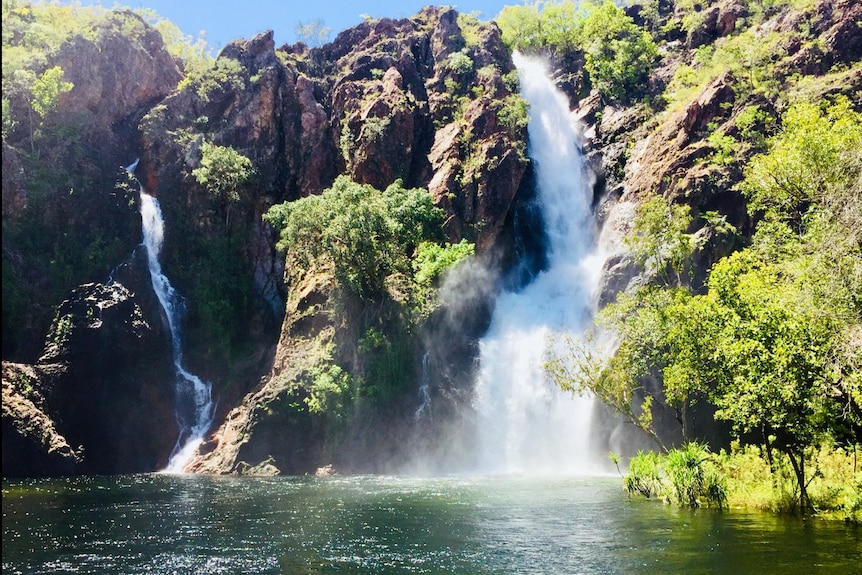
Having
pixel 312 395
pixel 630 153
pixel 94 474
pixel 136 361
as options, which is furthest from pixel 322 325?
pixel 630 153

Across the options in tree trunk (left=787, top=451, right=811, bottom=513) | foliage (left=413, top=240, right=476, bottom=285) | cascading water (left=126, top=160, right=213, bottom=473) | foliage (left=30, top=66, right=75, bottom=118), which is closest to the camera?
tree trunk (left=787, top=451, right=811, bottom=513)

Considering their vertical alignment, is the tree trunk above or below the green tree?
below

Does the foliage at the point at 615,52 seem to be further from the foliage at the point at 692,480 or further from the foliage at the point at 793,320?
the foliage at the point at 692,480

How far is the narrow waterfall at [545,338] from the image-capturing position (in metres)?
37.2

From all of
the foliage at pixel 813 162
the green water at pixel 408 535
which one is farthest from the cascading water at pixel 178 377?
the foliage at pixel 813 162

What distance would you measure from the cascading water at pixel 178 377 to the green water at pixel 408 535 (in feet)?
48.9

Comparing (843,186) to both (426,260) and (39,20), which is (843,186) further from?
(39,20)

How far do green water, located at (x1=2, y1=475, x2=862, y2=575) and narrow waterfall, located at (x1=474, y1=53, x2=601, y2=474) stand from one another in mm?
9709

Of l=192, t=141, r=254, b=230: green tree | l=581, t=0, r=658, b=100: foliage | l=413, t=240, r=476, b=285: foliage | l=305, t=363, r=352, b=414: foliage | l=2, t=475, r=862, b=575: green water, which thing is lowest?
l=2, t=475, r=862, b=575: green water

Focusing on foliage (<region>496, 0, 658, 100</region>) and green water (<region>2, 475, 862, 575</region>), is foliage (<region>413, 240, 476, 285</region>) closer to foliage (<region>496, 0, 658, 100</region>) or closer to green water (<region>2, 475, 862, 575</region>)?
green water (<region>2, 475, 862, 575</region>)

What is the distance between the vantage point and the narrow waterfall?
37.2 m

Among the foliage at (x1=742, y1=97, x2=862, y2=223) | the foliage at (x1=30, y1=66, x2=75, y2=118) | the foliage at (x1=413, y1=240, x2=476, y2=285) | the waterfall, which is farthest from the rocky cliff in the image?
A: the foliage at (x1=742, y1=97, x2=862, y2=223)

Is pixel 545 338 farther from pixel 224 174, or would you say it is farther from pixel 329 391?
pixel 224 174

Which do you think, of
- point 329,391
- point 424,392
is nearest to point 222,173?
point 329,391
